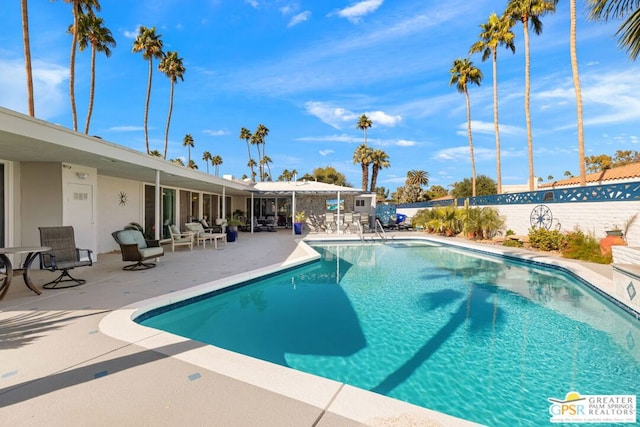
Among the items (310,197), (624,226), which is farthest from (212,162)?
(624,226)

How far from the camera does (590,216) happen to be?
9859 millimetres

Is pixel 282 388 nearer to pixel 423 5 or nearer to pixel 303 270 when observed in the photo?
pixel 303 270

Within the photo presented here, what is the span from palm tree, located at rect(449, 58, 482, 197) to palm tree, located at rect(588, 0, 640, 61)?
52.0 ft

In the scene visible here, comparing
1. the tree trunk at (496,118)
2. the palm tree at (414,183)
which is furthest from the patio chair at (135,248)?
the palm tree at (414,183)

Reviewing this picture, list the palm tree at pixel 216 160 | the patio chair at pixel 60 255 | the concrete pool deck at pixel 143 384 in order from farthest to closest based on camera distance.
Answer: the palm tree at pixel 216 160
the patio chair at pixel 60 255
the concrete pool deck at pixel 143 384

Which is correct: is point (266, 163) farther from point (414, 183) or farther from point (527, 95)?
point (527, 95)

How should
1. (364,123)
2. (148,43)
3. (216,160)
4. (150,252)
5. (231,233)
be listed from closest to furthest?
(150,252) < (231,233) < (148,43) < (364,123) < (216,160)

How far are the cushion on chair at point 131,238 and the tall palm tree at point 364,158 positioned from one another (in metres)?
27.4

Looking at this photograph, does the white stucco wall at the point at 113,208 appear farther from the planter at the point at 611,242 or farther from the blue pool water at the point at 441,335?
the planter at the point at 611,242

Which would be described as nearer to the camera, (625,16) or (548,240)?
(625,16)

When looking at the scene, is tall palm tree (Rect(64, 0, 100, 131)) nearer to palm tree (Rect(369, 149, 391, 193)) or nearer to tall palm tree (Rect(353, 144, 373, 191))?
tall palm tree (Rect(353, 144, 373, 191))

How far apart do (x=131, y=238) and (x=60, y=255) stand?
169cm

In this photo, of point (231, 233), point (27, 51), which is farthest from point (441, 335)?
point (27, 51)

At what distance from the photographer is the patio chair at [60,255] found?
17.8 ft
